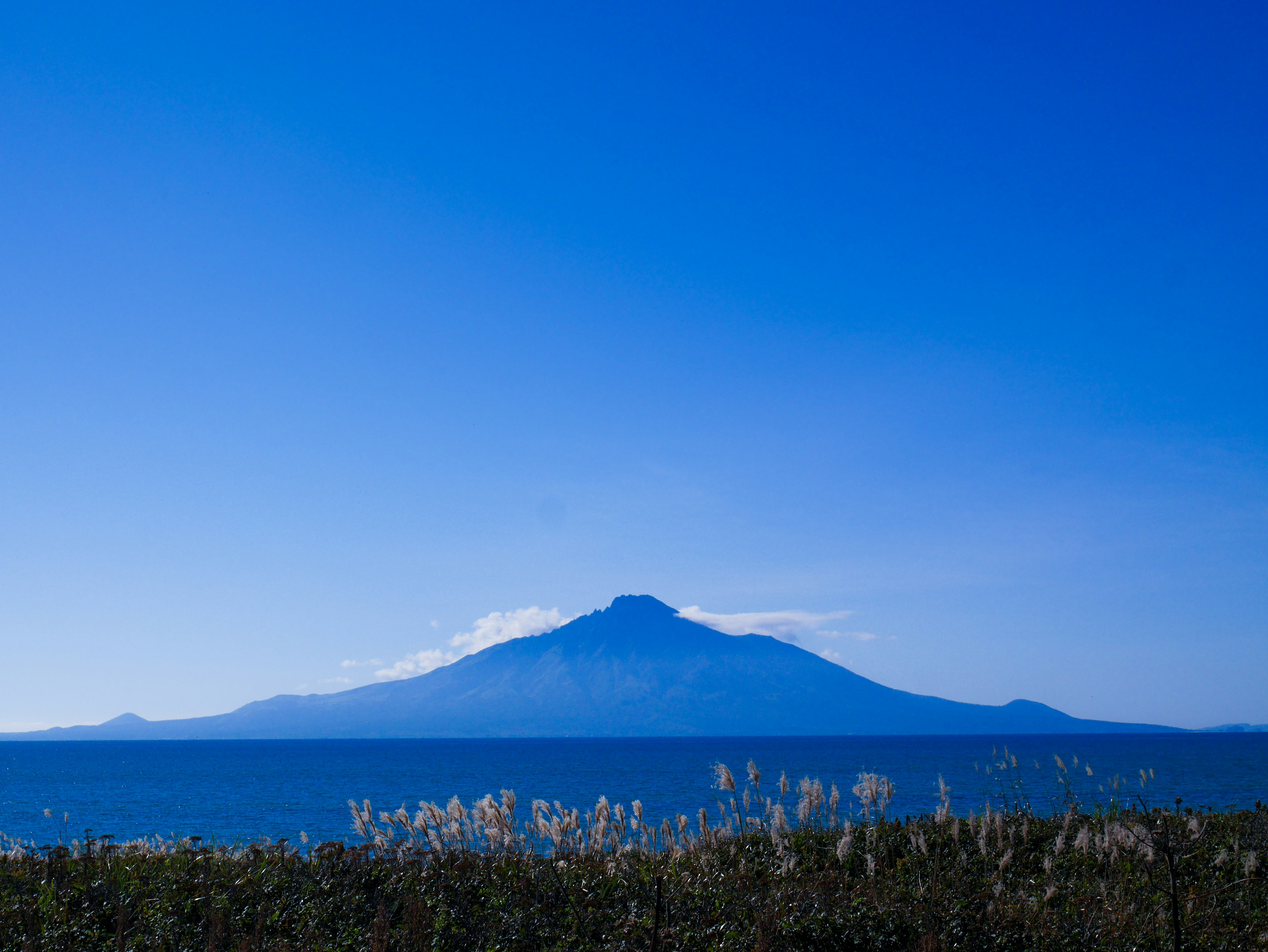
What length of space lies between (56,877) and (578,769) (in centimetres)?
9376

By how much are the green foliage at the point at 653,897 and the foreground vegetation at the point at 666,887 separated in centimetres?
3

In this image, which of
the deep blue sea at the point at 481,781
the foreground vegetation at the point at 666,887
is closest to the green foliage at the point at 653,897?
the foreground vegetation at the point at 666,887

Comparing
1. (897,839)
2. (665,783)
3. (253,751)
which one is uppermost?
(897,839)

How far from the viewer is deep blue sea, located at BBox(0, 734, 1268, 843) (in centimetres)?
4444

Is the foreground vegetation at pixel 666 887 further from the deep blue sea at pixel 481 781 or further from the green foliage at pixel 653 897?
the deep blue sea at pixel 481 781

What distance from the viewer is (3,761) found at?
6501 inches

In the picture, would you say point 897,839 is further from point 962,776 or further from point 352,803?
point 962,776

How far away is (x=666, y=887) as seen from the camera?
9008mm

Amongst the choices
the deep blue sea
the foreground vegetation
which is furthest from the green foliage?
the deep blue sea

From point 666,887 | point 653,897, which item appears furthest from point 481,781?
point 666,887

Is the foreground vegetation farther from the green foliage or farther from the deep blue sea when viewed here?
the deep blue sea

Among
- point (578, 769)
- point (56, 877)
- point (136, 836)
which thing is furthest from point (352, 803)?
point (578, 769)

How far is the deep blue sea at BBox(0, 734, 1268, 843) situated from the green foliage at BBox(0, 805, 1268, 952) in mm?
1940

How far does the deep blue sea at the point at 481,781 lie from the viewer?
4444 centimetres
